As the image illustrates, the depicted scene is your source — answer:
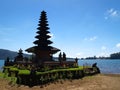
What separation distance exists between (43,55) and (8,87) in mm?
18293

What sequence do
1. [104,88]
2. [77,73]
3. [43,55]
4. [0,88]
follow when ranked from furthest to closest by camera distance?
[43,55], [77,73], [104,88], [0,88]

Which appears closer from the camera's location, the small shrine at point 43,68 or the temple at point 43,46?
the small shrine at point 43,68

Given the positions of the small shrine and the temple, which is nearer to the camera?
the small shrine

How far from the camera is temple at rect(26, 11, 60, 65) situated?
40219 millimetres

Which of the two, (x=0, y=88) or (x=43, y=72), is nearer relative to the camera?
(x=0, y=88)

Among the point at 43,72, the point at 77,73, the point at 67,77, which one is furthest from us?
the point at 77,73

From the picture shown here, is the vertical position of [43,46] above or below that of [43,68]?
above

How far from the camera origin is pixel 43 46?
4075cm

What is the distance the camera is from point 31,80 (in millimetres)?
23594

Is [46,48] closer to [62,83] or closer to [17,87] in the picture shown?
[62,83]

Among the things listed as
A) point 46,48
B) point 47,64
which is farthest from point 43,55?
point 47,64

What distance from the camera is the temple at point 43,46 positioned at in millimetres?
40219

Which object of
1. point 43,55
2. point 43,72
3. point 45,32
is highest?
point 45,32

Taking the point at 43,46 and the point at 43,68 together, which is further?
the point at 43,46
